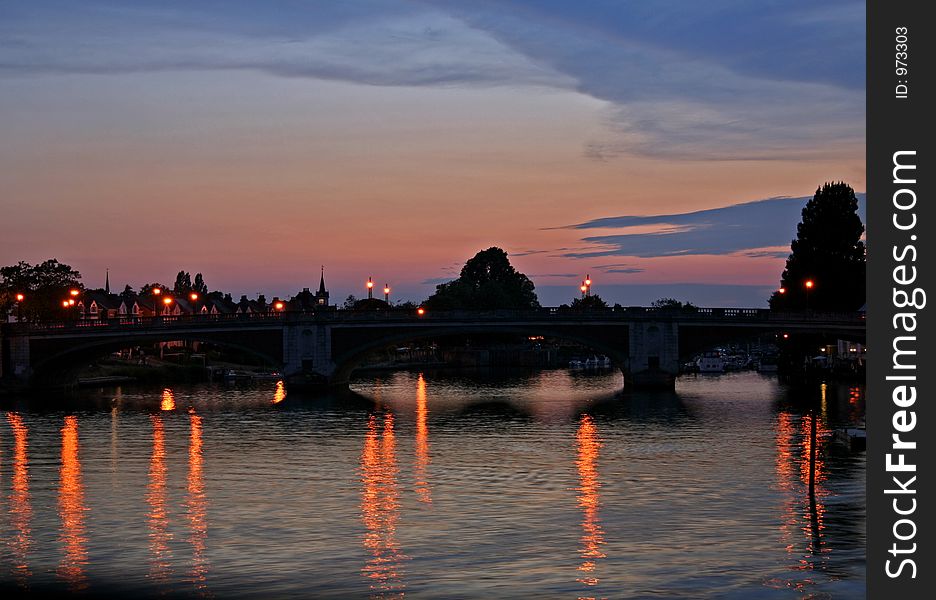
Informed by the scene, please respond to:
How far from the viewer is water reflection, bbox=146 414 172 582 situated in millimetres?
37750

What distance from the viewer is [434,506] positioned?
161 ft

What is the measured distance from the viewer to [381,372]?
616ft

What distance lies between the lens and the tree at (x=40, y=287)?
167m

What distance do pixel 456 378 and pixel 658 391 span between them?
179 ft

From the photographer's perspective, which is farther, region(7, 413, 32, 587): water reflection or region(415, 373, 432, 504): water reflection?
region(415, 373, 432, 504): water reflection

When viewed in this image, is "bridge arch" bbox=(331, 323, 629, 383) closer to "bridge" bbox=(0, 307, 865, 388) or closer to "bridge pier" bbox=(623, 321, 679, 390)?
"bridge" bbox=(0, 307, 865, 388)

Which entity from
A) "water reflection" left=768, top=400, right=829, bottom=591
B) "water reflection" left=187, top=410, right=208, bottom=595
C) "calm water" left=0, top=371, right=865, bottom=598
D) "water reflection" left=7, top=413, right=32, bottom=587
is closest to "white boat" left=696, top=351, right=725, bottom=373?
"calm water" left=0, top=371, right=865, bottom=598

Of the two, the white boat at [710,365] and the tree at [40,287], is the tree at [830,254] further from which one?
the tree at [40,287]

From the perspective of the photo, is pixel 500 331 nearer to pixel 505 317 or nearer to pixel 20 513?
pixel 505 317

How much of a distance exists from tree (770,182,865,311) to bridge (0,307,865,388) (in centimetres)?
2072

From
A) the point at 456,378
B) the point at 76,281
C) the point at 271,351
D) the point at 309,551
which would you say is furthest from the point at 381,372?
the point at 309,551

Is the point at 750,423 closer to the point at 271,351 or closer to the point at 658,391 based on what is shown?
the point at 658,391

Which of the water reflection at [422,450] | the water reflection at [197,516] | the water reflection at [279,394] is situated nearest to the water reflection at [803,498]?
the water reflection at [422,450]

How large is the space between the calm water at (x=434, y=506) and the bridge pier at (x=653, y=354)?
1116 inches
